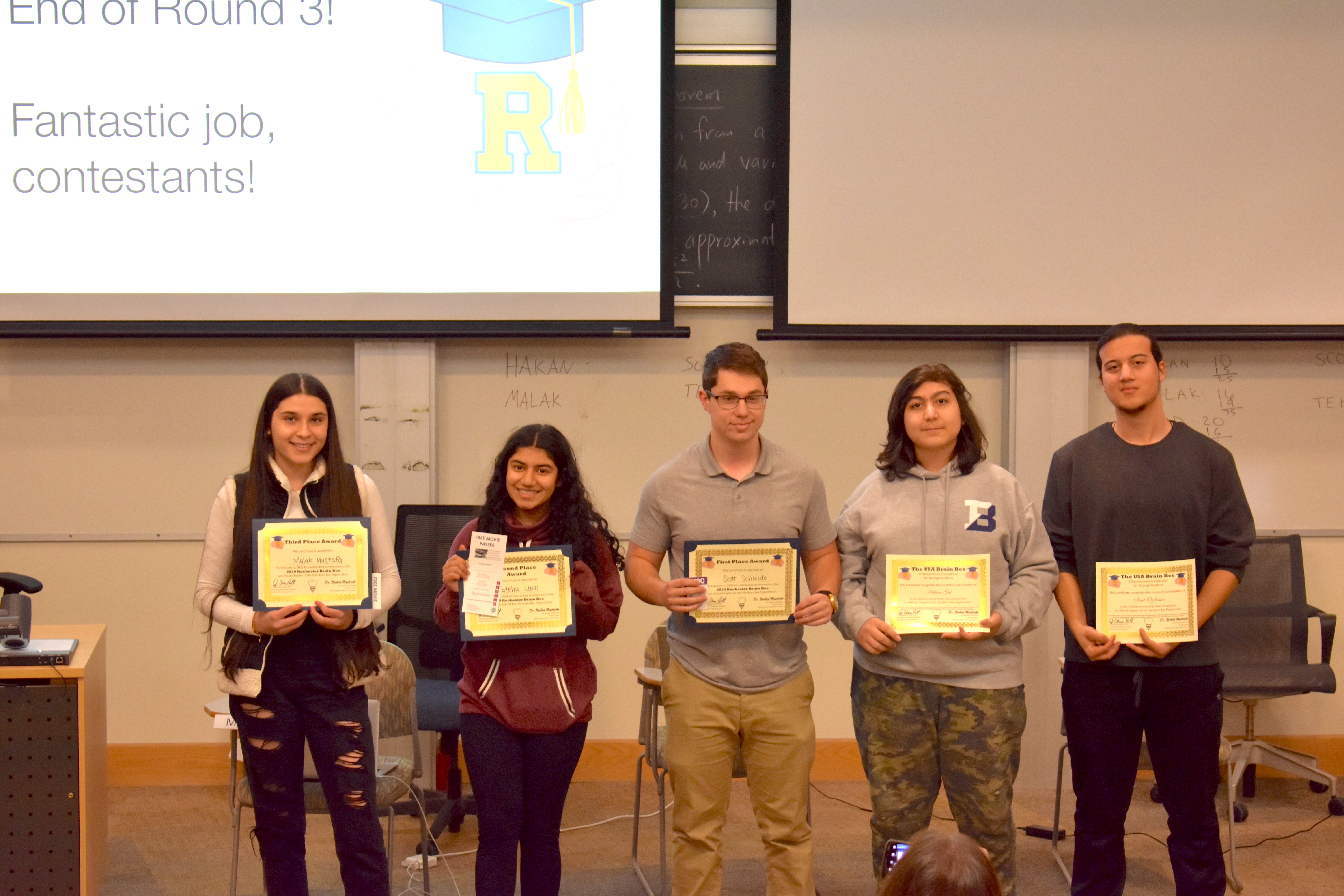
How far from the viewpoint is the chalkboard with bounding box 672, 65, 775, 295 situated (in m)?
4.20

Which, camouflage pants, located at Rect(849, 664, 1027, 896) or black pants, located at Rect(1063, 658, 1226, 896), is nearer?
camouflage pants, located at Rect(849, 664, 1027, 896)

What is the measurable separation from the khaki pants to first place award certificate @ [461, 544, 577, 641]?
1.22ft

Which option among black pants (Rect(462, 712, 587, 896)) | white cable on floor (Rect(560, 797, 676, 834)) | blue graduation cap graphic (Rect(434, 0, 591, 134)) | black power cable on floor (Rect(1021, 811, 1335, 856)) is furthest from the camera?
blue graduation cap graphic (Rect(434, 0, 591, 134))

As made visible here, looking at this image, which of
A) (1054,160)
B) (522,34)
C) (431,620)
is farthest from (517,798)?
(1054,160)

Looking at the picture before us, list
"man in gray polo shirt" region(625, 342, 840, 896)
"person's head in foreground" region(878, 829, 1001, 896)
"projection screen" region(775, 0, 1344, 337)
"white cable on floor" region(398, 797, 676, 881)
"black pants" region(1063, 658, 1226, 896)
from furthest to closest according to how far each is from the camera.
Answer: "projection screen" region(775, 0, 1344, 337) → "white cable on floor" region(398, 797, 676, 881) → "black pants" region(1063, 658, 1226, 896) → "man in gray polo shirt" region(625, 342, 840, 896) → "person's head in foreground" region(878, 829, 1001, 896)

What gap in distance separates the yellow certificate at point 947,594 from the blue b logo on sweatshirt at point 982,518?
72 mm

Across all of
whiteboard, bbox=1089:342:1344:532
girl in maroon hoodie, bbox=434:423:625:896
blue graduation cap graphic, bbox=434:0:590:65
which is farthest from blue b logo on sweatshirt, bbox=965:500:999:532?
blue graduation cap graphic, bbox=434:0:590:65

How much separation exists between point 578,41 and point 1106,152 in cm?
220

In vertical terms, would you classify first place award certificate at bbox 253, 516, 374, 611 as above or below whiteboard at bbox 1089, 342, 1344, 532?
below

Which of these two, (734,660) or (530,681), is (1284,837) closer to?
(734,660)

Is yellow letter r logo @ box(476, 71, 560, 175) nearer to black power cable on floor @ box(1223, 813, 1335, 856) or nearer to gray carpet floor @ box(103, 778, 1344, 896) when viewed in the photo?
gray carpet floor @ box(103, 778, 1344, 896)

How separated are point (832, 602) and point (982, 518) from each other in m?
0.43

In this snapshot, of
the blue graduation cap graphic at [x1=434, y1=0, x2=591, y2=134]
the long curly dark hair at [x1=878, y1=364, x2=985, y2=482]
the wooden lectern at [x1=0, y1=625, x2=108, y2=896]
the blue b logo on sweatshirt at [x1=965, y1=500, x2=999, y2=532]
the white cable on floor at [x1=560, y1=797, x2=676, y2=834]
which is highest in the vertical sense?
the blue graduation cap graphic at [x1=434, y1=0, x2=591, y2=134]

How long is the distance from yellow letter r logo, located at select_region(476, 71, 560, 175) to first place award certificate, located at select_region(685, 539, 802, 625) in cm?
217
